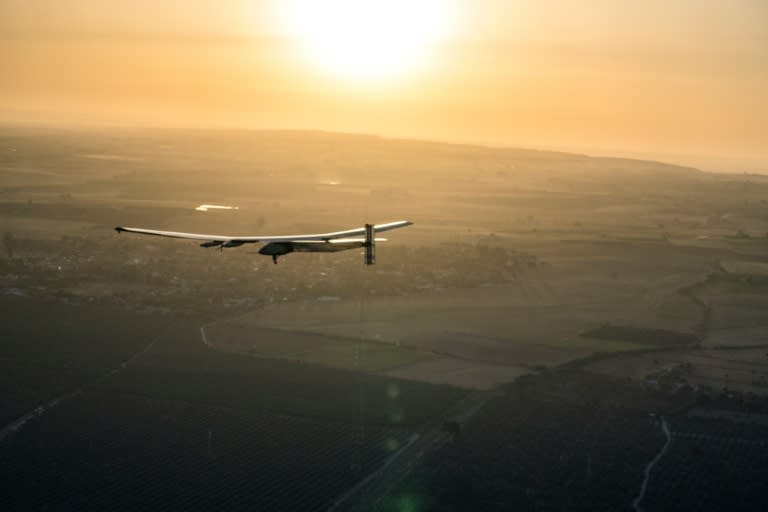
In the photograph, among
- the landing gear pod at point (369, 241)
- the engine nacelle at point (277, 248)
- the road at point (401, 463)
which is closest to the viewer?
the engine nacelle at point (277, 248)

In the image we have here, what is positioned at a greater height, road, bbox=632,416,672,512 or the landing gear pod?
the landing gear pod

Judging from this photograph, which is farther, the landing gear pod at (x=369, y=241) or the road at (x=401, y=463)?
the road at (x=401, y=463)

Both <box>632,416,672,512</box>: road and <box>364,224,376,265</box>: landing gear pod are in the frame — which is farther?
<box>632,416,672,512</box>: road

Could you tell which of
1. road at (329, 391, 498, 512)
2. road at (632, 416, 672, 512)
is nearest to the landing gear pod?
A: road at (329, 391, 498, 512)

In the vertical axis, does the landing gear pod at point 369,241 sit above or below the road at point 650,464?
above

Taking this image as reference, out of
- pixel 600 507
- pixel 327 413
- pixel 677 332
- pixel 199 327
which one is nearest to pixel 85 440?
pixel 327 413

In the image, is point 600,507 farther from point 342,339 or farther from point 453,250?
point 453,250

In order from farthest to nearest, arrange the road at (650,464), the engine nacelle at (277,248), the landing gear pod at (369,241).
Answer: the road at (650,464), the landing gear pod at (369,241), the engine nacelle at (277,248)

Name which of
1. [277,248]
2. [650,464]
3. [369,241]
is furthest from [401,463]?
[277,248]

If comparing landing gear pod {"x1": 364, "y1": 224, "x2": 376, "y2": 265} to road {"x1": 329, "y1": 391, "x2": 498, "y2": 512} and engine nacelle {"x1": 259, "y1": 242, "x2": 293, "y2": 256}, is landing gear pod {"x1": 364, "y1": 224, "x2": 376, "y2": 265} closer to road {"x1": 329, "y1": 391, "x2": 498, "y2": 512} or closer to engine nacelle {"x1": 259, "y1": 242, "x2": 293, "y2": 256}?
engine nacelle {"x1": 259, "y1": 242, "x2": 293, "y2": 256}

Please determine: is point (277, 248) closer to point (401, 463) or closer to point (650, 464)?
point (401, 463)

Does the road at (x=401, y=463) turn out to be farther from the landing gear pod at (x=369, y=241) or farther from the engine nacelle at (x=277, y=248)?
the engine nacelle at (x=277, y=248)

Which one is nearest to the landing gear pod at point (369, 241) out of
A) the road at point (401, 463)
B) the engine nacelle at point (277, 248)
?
the engine nacelle at point (277, 248)
